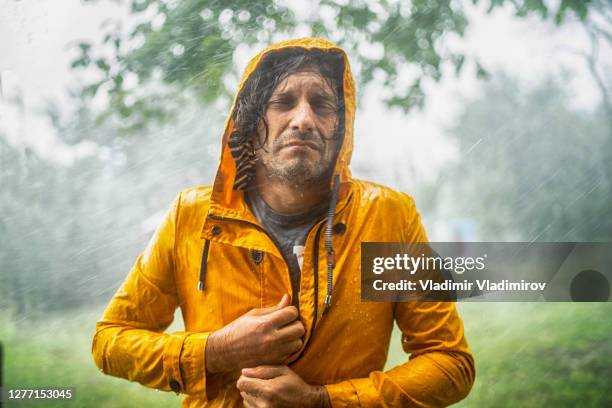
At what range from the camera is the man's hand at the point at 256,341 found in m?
1.86

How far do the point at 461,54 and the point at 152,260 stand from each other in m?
1.64

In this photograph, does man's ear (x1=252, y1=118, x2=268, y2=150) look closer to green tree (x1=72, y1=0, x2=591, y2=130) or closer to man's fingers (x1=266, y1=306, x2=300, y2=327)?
green tree (x1=72, y1=0, x2=591, y2=130)

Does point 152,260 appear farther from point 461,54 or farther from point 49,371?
point 461,54

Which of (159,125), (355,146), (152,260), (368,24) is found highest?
(368,24)

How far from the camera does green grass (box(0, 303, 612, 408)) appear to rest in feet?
7.33

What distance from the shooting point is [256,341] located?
1857 millimetres

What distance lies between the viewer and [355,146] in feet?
7.47

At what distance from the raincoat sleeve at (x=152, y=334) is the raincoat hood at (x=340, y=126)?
0.21 meters

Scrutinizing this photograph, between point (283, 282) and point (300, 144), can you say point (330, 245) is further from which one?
point (300, 144)

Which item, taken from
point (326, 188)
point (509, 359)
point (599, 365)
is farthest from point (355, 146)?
point (599, 365)

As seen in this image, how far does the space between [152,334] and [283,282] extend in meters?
0.54

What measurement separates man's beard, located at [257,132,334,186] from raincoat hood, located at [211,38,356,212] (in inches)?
2.4

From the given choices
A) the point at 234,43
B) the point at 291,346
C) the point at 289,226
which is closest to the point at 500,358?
the point at 291,346

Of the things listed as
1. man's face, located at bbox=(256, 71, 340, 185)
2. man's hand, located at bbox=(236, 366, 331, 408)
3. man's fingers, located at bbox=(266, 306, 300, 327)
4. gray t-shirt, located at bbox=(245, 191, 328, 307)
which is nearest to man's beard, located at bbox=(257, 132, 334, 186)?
man's face, located at bbox=(256, 71, 340, 185)
